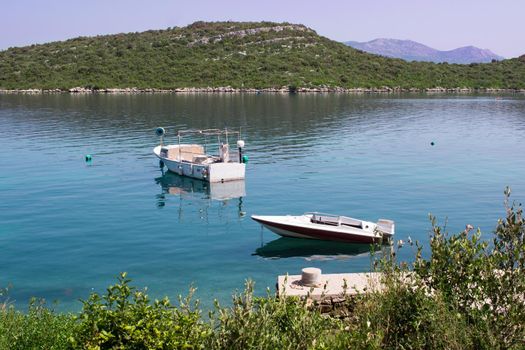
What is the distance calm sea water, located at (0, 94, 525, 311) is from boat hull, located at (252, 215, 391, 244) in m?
0.58

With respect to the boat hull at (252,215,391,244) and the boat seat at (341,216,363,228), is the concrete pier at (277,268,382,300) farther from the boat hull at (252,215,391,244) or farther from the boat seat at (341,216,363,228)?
the boat seat at (341,216,363,228)

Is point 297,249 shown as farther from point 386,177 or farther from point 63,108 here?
point 63,108

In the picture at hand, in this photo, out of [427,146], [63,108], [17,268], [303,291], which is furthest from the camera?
[63,108]

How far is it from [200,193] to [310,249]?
14.9 m

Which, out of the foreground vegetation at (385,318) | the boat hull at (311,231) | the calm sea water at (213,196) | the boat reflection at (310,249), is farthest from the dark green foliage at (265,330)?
the boat hull at (311,231)

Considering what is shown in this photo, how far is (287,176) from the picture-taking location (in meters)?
44.4

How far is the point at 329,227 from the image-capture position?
87.7 ft

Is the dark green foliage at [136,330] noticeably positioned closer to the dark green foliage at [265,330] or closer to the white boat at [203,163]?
the dark green foliage at [265,330]

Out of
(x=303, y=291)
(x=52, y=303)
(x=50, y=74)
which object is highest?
(x=50, y=74)

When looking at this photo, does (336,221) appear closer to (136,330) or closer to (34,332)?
(34,332)

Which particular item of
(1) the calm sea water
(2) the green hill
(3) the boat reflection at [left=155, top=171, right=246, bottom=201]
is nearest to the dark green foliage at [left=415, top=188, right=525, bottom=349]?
(1) the calm sea water

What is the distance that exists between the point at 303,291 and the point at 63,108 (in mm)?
95029

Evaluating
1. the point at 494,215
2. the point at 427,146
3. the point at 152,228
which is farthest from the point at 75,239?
the point at 427,146

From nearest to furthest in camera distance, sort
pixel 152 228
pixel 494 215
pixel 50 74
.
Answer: pixel 152 228 → pixel 494 215 → pixel 50 74
